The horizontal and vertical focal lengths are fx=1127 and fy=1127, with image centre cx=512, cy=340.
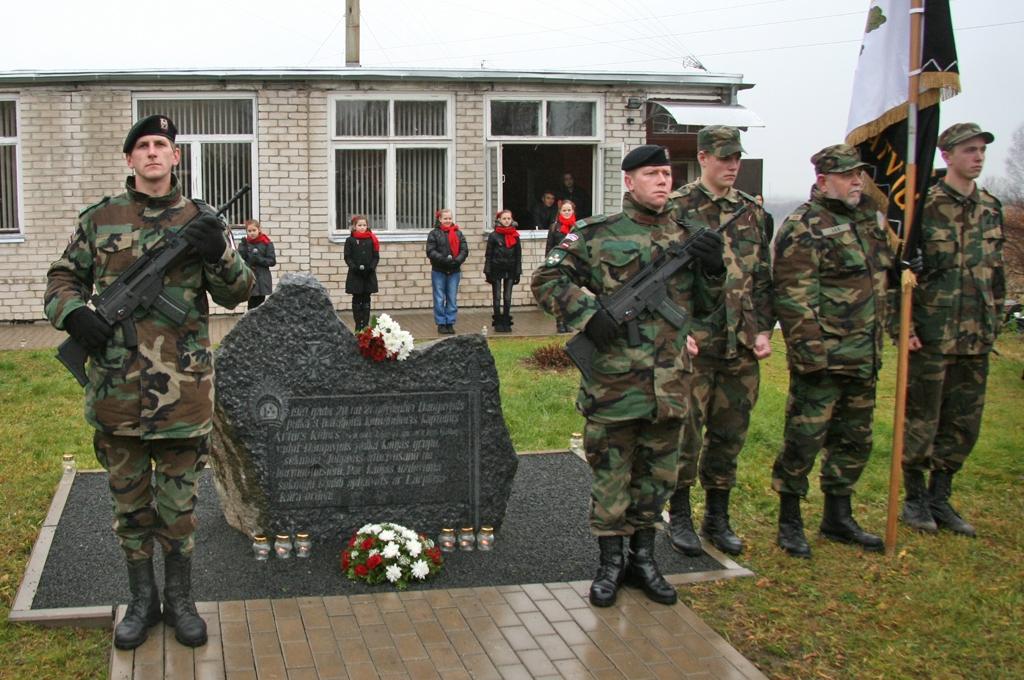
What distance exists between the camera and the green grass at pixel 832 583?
4.87 meters

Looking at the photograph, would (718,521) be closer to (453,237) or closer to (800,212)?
(800,212)

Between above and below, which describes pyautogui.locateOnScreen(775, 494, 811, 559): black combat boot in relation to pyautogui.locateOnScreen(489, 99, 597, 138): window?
below

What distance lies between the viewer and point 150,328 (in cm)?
475

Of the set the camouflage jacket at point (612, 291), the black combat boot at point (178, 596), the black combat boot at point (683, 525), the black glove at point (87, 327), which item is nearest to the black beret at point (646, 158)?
the camouflage jacket at point (612, 291)

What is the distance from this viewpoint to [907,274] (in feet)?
20.1

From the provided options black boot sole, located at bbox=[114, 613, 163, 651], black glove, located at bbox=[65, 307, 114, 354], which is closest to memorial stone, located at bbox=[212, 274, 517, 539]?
black boot sole, located at bbox=[114, 613, 163, 651]

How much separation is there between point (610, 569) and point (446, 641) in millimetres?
958

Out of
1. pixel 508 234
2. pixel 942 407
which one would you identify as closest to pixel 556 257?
pixel 942 407

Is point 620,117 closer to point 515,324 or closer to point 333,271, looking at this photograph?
point 515,324

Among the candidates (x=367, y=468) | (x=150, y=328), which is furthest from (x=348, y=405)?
(x=150, y=328)

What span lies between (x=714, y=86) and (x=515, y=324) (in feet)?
16.8

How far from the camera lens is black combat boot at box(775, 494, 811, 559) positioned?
20.4 ft

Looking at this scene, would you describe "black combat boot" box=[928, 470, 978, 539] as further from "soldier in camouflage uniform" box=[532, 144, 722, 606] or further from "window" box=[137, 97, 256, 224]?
"window" box=[137, 97, 256, 224]

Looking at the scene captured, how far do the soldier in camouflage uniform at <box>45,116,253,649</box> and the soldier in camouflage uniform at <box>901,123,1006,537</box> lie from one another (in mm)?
3938
